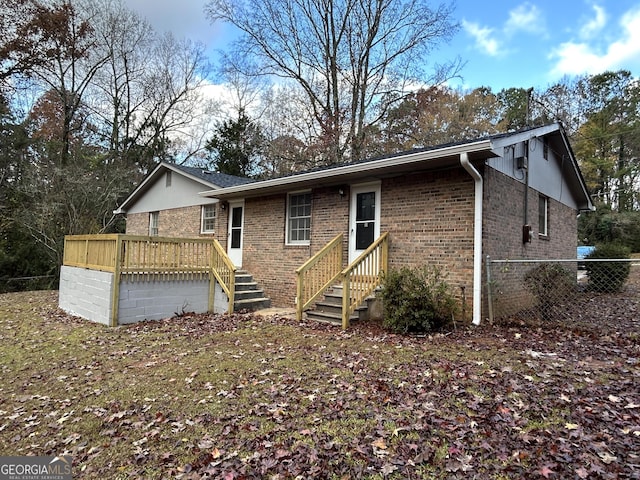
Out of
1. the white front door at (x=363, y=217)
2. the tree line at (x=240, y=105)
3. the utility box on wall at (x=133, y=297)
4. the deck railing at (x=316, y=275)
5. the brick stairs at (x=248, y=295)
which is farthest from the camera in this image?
the tree line at (x=240, y=105)

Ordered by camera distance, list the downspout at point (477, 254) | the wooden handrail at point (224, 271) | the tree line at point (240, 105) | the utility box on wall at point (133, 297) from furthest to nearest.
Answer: the tree line at point (240, 105) < the wooden handrail at point (224, 271) < the utility box on wall at point (133, 297) < the downspout at point (477, 254)

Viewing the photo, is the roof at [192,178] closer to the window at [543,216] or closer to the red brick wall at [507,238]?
the red brick wall at [507,238]

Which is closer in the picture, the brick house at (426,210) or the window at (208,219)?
the brick house at (426,210)

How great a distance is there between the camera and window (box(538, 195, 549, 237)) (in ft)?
32.0

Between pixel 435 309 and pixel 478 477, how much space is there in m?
4.09

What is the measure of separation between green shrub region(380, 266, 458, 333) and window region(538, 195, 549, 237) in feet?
15.7

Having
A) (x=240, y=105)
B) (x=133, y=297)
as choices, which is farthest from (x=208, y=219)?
(x=240, y=105)

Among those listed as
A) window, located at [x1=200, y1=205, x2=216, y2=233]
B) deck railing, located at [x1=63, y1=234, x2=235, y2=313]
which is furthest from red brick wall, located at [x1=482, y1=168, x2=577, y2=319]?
window, located at [x1=200, y1=205, x2=216, y2=233]

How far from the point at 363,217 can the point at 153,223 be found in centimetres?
1011

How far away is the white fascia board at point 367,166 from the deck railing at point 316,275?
1.46m

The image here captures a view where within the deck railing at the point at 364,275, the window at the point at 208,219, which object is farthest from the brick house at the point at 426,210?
the window at the point at 208,219

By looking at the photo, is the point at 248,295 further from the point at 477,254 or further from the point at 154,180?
the point at 154,180

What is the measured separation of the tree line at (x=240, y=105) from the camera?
17.8m

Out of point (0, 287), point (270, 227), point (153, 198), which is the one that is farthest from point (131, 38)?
point (270, 227)
